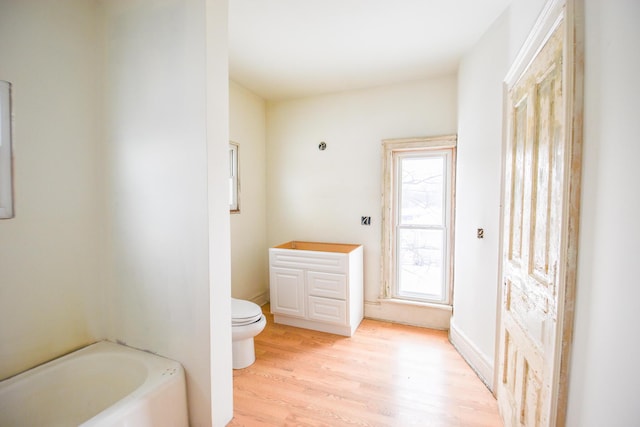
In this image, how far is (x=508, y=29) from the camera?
5.67 feet

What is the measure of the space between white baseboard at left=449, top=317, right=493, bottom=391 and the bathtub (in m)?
2.01

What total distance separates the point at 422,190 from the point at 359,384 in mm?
1990

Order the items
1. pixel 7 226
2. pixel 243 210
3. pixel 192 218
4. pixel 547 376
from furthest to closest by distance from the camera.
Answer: pixel 243 210 → pixel 192 218 → pixel 7 226 → pixel 547 376

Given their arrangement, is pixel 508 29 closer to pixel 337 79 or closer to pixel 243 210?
pixel 337 79

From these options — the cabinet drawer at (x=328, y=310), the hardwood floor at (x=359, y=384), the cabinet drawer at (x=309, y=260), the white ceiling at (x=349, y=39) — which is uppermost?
the white ceiling at (x=349, y=39)

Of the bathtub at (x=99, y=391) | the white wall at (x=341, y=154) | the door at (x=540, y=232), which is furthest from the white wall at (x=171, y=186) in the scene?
the white wall at (x=341, y=154)

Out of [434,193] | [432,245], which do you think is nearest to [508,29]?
[434,193]

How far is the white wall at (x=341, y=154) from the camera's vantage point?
9.25ft

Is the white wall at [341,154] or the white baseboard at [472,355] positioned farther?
the white wall at [341,154]

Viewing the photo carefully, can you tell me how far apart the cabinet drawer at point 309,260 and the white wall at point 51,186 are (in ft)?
4.93

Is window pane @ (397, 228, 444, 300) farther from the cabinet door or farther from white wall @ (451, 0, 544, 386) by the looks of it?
the cabinet door

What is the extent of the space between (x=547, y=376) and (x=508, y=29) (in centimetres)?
201

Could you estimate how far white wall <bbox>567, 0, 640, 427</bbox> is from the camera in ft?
2.18

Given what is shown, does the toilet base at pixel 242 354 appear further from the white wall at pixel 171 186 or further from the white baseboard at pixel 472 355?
the white baseboard at pixel 472 355
